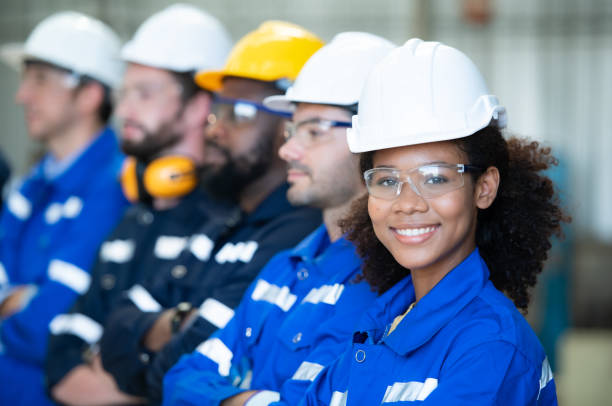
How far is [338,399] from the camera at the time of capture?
6.55 feet

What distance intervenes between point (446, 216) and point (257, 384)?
0.88 meters

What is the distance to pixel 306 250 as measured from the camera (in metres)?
2.53

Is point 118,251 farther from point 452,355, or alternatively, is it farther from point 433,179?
point 452,355

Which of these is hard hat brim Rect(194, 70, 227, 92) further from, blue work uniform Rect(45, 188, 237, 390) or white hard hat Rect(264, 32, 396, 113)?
white hard hat Rect(264, 32, 396, 113)

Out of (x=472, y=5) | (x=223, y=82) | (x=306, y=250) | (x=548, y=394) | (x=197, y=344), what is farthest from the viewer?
(x=472, y=5)

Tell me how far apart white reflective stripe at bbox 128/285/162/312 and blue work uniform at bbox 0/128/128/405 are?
2.17 ft

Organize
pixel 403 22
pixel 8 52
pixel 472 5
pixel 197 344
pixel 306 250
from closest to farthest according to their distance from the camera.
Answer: pixel 306 250, pixel 197 344, pixel 8 52, pixel 472 5, pixel 403 22

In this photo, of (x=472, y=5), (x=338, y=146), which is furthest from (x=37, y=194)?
(x=472, y=5)

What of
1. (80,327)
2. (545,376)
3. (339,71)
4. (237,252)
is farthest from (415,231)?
(80,327)

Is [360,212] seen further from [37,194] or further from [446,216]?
[37,194]

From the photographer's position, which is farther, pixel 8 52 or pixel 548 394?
pixel 8 52

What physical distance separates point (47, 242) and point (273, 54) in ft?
5.76

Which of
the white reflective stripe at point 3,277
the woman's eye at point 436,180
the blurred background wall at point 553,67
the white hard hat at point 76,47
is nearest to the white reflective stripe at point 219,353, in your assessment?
the woman's eye at point 436,180

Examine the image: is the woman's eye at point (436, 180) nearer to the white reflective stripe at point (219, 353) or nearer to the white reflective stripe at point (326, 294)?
Result: the white reflective stripe at point (326, 294)
